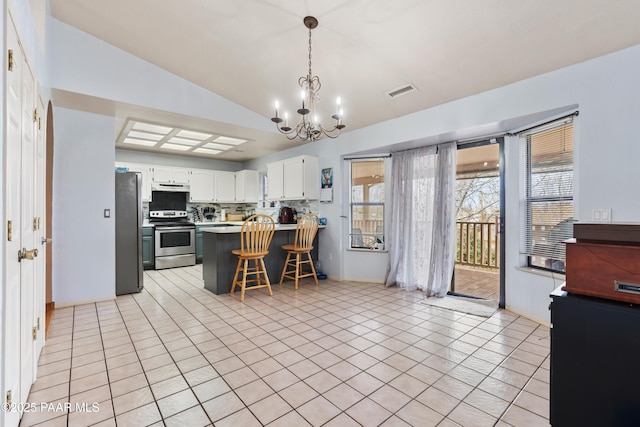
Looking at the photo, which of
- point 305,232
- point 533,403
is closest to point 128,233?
point 305,232

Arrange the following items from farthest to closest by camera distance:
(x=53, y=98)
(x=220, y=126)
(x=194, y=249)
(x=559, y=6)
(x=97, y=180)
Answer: (x=194, y=249) → (x=220, y=126) → (x=97, y=180) → (x=53, y=98) → (x=559, y=6)

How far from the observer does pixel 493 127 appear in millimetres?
3248

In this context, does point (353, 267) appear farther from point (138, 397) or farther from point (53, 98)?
point (53, 98)

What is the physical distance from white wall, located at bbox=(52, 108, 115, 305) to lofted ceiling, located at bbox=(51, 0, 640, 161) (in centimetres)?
37

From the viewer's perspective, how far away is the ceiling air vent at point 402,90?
3.28m

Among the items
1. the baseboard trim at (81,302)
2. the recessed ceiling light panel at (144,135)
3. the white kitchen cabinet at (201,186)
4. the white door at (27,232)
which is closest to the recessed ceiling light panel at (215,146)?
the recessed ceiling light panel at (144,135)

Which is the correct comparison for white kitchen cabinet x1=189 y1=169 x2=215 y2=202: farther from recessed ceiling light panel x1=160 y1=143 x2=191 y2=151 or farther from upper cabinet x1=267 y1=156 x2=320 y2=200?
upper cabinet x1=267 y1=156 x2=320 y2=200

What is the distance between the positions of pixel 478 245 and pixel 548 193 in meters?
2.69

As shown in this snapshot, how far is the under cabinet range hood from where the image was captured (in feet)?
19.9

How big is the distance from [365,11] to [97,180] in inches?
142

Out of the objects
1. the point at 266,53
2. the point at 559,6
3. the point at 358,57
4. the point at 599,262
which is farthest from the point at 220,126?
the point at 599,262

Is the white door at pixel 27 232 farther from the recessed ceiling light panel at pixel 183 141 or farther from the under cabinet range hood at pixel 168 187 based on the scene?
the under cabinet range hood at pixel 168 187

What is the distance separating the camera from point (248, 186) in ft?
22.4

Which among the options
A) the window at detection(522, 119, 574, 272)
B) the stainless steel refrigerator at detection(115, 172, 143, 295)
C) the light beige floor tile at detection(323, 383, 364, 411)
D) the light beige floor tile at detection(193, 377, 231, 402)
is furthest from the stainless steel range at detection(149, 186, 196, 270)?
the window at detection(522, 119, 574, 272)
